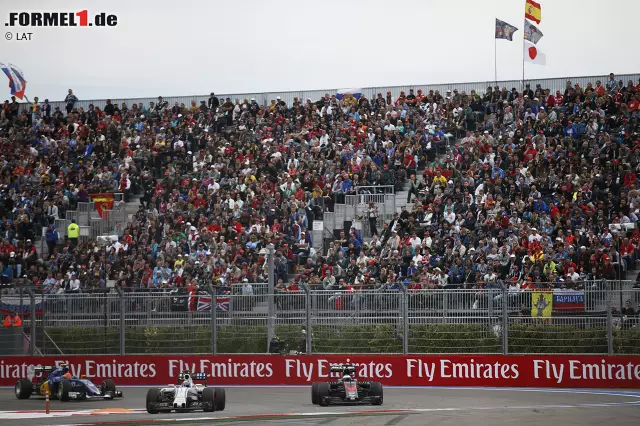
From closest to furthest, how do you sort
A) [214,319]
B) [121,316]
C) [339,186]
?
[214,319], [121,316], [339,186]

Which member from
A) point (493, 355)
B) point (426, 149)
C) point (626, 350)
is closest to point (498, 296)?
point (493, 355)

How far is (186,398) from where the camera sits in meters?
18.0

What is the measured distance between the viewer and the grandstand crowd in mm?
26000

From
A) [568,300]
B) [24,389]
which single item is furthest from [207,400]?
[568,300]

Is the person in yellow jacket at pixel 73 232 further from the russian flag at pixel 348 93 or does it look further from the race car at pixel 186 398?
the race car at pixel 186 398

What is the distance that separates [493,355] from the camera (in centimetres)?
2266

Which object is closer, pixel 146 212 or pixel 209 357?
pixel 209 357

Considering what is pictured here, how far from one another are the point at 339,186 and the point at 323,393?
551 inches

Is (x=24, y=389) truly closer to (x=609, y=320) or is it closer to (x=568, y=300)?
(x=568, y=300)

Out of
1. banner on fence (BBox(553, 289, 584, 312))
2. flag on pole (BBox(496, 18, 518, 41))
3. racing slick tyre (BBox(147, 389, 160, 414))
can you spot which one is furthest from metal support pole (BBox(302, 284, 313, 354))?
flag on pole (BBox(496, 18, 518, 41))

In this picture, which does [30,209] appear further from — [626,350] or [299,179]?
[626,350]

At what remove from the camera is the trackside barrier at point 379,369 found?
71.9ft

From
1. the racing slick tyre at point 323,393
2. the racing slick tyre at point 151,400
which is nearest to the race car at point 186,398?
the racing slick tyre at point 151,400

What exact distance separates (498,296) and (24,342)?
11.7 meters
